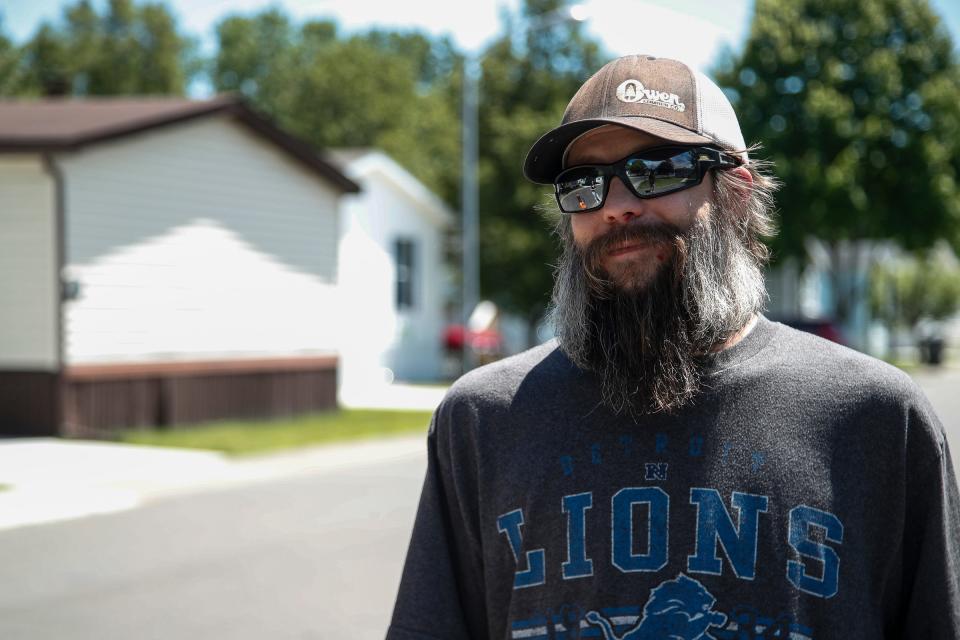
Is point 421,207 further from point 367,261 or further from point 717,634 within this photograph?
point 717,634

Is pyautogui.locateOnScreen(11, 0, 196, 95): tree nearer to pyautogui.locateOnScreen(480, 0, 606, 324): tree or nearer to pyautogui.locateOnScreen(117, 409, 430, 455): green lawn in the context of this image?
pyautogui.locateOnScreen(480, 0, 606, 324): tree

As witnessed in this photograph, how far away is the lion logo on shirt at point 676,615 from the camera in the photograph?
5.39 feet

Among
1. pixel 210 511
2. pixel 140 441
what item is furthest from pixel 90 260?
pixel 210 511

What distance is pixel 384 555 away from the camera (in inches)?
308

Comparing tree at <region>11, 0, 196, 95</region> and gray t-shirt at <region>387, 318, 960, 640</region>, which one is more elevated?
tree at <region>11, 0, 196, 95</region>

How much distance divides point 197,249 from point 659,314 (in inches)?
575

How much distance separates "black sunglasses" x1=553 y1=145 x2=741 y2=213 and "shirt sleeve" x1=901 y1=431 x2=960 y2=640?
0.59m

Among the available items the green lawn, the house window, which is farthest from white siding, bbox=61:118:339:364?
the house window

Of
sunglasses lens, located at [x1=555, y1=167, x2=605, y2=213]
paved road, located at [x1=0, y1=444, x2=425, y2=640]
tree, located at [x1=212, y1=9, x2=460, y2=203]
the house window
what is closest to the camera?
sunglasses lens, located at [x1=555, y1=167, x2=605, y2=213]

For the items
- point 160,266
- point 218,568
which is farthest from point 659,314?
point 160,266

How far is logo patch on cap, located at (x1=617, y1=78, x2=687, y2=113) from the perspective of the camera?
1.78 meters

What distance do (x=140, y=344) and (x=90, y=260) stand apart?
4.51ft

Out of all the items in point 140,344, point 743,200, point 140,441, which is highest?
point 743,200

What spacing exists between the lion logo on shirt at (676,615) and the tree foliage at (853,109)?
1067 inches
